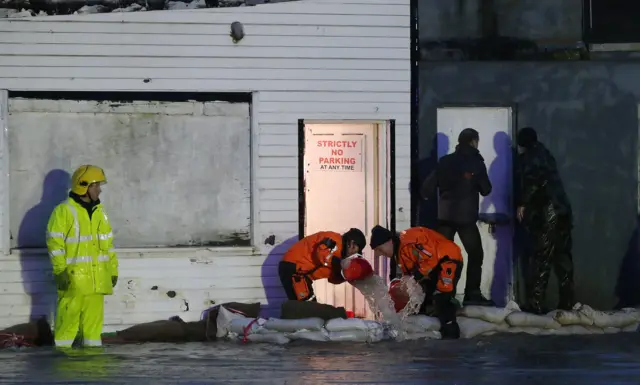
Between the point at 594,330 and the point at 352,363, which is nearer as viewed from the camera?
the point at 352,363

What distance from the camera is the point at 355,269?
13398 millimetres

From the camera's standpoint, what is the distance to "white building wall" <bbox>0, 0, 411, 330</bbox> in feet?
45.3

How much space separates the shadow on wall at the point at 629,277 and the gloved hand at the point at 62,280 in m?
6.24

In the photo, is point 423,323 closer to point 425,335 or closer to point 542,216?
point 425,335

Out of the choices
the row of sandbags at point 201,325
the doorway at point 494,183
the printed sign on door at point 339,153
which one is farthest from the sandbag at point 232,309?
the doorway at point 494,183

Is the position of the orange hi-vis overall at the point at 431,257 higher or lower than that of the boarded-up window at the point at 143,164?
lower

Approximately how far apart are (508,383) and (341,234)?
4419mm

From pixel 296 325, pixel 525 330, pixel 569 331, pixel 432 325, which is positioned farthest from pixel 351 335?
pixel 569 331

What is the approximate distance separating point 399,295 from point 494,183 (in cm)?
204

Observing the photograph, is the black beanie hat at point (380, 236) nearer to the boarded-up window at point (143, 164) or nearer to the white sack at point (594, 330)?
the boarded-up window at point (143, 164)

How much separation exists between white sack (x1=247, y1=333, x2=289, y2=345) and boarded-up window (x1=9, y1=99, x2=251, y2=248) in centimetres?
149

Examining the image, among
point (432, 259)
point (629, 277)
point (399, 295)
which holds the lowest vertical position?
point (399, 295)

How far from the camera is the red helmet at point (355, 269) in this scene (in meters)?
13.4

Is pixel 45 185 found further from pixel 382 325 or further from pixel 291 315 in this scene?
pixel 382 325
